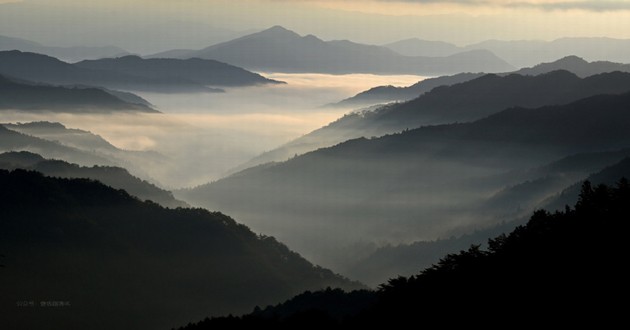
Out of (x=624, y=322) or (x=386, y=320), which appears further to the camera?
(x=386, y=320)

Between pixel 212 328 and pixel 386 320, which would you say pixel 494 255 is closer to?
pixel 386 320

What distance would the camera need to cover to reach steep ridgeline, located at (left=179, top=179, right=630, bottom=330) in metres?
59.8

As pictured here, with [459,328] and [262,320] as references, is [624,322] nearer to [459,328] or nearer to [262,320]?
[459,328]

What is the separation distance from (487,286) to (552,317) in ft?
34.3

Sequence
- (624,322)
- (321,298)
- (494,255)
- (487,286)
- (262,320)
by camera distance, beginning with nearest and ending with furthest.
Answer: (624,322) < (487,286) < (494,255) < (262,320) < (321,298)

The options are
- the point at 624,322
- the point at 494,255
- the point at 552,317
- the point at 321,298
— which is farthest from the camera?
the point at 321,298

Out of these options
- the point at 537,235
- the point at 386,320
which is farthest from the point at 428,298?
the point at 537,235

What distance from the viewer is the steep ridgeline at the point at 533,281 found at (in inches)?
2355

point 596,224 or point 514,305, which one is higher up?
point 596,224

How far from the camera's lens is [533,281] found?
65.9 m

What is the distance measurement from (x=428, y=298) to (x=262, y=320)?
2439cm

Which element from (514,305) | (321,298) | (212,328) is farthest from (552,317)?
(321,298)

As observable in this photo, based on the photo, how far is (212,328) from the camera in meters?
94.6

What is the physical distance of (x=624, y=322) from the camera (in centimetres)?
5369
